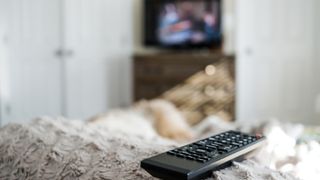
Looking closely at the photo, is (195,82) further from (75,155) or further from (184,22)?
(75,155)

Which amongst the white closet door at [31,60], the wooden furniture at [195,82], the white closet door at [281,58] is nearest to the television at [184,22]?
the wooden furniture at [195,82]

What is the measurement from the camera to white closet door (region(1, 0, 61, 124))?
3.87m

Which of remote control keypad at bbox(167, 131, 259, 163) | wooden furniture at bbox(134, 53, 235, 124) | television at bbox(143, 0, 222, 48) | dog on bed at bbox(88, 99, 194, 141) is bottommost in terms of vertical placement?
wooden furniture at bbox(134, 53, 235, 124)

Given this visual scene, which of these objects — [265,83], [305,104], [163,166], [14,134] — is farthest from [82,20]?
[163,166]

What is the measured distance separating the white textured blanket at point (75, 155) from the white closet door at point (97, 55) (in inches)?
127

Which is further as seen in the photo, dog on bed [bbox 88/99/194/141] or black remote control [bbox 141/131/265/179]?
dog on bed [bbox 88/99/194/141]

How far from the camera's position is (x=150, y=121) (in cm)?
196

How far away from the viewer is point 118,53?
4707mm

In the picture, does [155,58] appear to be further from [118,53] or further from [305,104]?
[305,104]

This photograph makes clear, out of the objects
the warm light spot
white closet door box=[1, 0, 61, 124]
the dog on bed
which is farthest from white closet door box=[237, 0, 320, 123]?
the dog on bed

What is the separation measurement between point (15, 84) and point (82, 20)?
3.08 feet

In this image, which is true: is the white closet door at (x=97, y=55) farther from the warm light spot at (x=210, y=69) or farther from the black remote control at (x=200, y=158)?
the black remote control at (x=200, y=158)

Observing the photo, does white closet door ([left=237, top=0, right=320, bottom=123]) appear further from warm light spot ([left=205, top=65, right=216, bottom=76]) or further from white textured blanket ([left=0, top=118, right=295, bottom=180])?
white textured blanket ([left=0, top=118, right=295, bottom=180])

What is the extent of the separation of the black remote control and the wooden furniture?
130 inches
